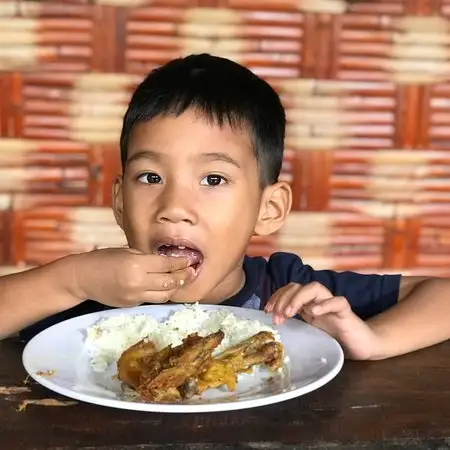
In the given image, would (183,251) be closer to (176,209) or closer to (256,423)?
(176,209)

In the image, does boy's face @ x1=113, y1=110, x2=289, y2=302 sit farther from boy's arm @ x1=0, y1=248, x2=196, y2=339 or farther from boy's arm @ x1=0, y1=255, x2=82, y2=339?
boy's arm @ x1=0, y1=255, x2=82, y2=339

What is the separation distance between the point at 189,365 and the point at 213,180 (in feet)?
1.52

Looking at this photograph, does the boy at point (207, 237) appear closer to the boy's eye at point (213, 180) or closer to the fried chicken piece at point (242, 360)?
the boy's eye at point (213, 180)

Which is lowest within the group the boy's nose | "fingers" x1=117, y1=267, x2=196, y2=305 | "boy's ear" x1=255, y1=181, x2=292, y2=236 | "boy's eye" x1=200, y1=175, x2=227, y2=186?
"fingers" x1=117, y1=267, x2=196, y2=305

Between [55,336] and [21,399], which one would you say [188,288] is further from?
[21,399]

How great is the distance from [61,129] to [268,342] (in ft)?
5.33

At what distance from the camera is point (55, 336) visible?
3.44 ft

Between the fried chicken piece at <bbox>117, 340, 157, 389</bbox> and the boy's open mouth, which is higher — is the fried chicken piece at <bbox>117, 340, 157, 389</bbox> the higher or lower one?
the lower one

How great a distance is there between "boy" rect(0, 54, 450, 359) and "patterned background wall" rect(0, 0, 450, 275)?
3.31 feet

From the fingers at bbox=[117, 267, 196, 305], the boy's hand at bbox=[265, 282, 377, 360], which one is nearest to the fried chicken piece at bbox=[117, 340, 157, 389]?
the fingers at bbox=[117, 267, 196, 305]

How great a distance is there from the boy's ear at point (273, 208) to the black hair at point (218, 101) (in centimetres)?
2

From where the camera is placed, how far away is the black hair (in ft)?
4.31

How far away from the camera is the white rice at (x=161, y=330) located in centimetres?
104

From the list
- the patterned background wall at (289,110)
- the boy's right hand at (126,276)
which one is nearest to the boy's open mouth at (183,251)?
the boy's right hand at (126,276)
